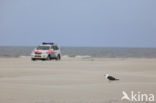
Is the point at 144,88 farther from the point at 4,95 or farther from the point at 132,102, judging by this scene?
the point at 4,95

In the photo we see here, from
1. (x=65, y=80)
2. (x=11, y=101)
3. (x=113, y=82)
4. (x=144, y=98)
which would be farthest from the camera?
(x=65, y=80)

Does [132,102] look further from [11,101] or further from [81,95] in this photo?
Answer: [11,101]

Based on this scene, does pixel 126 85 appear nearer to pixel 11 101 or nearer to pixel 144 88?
pixel 144 88

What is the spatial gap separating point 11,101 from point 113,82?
636 centimetres

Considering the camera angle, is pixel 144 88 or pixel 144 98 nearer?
pixel 144 98

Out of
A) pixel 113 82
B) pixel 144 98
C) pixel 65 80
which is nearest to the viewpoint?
pixel 144 98

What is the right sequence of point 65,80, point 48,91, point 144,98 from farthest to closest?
point 65,80, point 48,91, point 144,98

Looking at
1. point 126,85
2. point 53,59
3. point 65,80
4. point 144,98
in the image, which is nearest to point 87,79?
point 65,80

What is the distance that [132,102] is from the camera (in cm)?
1216

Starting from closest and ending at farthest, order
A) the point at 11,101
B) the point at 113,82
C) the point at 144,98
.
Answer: the point at 11,101 < the point at 144,98 < the point at 113,82

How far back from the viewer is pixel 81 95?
1355 centimetres

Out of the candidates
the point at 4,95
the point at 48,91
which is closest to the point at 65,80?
the point at 48,91

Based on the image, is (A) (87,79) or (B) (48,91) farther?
(A) (87,79)

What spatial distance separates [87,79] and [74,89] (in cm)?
403
